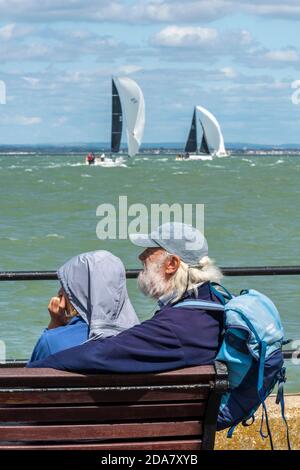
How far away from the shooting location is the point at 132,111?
3354 inches

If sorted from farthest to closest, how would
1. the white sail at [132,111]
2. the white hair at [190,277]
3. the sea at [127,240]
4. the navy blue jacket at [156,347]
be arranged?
the white sail at [132,111] → the sea at [127,240] → the white hair at [190,277] → the navy blue jacket at [156,347]

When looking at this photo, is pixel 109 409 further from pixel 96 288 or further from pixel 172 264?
pixel 172 264

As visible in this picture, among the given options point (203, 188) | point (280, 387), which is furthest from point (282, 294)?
point (203, 188)

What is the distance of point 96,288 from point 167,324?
10.6 inches

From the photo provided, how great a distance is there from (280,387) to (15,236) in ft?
87.7

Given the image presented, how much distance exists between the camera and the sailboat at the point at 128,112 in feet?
273

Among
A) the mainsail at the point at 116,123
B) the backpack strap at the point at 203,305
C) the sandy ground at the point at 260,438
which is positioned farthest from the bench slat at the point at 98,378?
the mainsail at the point at 116,123

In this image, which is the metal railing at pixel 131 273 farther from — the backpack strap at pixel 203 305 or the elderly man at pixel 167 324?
the backpack strap at pixel 203 305

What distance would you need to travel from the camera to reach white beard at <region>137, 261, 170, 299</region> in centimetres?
386

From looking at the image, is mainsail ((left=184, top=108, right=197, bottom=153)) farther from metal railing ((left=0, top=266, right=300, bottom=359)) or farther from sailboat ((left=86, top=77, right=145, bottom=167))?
metal railing ((left=0, top=266, right=300, bottom=359))

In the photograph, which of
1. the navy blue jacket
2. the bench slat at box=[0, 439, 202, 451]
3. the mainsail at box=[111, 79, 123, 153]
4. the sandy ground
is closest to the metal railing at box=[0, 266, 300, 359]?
the sandy ground

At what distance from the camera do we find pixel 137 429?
11.7ft

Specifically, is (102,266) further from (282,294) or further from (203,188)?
(203,188)

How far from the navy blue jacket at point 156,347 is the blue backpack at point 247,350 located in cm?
4
